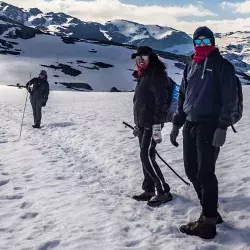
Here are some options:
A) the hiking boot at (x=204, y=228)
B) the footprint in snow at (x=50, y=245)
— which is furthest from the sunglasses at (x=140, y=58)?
the footprint in snow at (x=50, y=245)

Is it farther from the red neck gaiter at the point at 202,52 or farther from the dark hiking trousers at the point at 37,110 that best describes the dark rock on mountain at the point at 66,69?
the red neck gaiter at the point at 202,52

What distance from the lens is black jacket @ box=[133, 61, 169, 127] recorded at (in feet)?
22.8

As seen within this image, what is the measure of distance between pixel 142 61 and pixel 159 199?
8.43 feet

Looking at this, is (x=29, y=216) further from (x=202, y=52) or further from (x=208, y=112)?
(x=202, y=52)

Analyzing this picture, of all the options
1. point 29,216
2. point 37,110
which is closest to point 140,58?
point 29,216

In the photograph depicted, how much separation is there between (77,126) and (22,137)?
3.19 metres

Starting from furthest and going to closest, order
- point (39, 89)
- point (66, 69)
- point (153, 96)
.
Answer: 1. point (66, 69)
2. point (39, 89)
3. point (153, 96)

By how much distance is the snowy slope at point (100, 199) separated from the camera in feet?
18.7

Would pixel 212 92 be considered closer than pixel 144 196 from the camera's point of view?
Yes

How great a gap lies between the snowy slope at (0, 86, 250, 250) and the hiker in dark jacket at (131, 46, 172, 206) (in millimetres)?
538

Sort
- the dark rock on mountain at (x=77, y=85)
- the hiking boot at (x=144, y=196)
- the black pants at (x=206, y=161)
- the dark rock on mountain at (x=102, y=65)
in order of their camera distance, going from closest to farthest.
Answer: the black pants at (x=206, y=161), the hiking boot at (x=144, y=196), the dark rock on mountain at (x=77, y=85), the dark rock on mountain at (x=102, y=65)

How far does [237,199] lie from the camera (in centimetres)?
711

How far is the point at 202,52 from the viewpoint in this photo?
18.4ft

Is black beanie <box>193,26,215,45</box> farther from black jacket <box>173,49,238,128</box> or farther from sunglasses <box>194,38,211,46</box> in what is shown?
black jacket <box>173,49,238,128</box>
